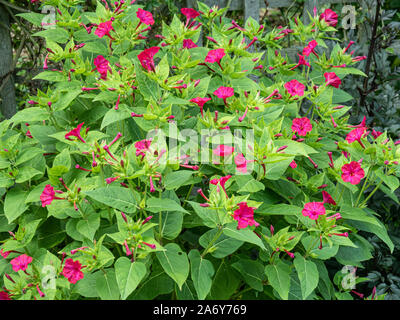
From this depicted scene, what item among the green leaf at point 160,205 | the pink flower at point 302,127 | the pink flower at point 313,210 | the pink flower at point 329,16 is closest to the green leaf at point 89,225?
the green leaf at point 160,205

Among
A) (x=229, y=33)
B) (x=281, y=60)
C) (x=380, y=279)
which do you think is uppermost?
(x=229, y=33)

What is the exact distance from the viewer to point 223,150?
1515mm

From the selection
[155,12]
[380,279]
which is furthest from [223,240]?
[155,12]

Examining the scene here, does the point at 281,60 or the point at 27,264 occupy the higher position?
the point at 281,60

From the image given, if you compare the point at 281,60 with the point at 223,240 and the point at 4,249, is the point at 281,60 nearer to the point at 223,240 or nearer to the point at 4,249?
the point at 223,240

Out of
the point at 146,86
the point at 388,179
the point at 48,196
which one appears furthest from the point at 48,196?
the point at 388,179

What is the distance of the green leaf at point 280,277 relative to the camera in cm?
154

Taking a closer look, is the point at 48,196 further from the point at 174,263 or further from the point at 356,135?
the point at 356,135

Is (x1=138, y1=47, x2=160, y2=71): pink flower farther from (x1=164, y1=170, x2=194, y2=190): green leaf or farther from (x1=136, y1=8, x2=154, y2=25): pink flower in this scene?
(x1=164, y1=170, x2=194, y2=190): green leaf

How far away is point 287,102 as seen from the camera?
1.97 metres

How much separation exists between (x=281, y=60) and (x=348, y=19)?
1773 mm

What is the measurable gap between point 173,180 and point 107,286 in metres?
0.42

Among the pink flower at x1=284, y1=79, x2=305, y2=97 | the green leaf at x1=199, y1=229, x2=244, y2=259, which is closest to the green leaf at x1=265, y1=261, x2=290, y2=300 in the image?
the green leaf at x1=199, y1=229, x2=244, y2=259
